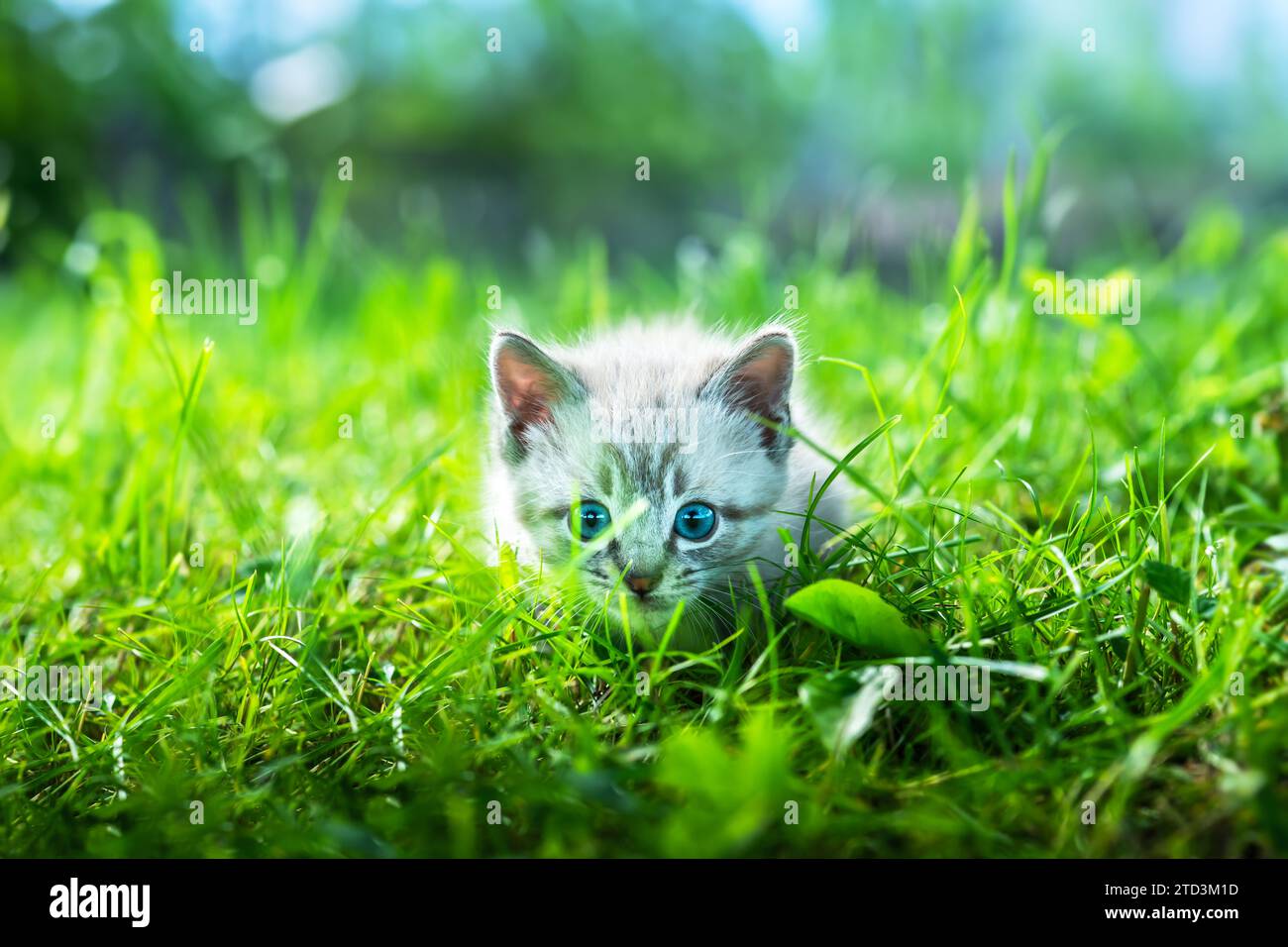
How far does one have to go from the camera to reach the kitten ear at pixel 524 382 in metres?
1.92

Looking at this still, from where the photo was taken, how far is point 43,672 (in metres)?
1.79

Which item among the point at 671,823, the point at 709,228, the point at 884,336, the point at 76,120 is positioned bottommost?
the point at 671,823

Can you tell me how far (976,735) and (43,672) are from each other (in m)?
1.57

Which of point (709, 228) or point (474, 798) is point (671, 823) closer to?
point (474, 798)

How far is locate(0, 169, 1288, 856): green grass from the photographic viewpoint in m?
1.33

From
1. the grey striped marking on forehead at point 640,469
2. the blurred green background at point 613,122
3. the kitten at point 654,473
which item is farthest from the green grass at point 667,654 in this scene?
the blurred green background at point 613,122

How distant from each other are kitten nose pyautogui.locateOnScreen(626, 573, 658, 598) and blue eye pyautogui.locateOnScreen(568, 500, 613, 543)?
143 mm

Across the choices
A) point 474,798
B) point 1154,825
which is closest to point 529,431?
point 474,798

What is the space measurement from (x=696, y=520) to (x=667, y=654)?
340mm

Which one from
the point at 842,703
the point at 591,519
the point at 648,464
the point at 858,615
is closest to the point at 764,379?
the point at 648,464

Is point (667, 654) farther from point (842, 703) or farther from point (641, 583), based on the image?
point (842, 703)

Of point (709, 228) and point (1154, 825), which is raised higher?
point (709, 228)

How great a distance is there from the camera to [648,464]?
184 centimetres

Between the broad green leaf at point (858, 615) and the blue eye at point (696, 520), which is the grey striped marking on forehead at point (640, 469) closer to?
the blue eye at point (696, 520)
